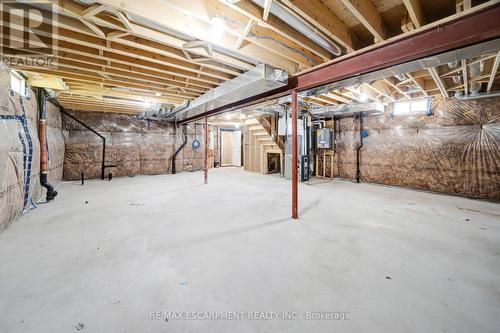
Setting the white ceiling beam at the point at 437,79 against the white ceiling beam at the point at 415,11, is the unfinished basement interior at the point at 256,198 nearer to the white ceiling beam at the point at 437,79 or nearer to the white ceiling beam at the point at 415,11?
the white ceiling beam at the point at 415,11

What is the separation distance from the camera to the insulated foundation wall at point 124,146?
6.02 metres

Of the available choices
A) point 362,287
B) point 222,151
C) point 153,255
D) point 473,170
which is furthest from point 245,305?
point 222,151

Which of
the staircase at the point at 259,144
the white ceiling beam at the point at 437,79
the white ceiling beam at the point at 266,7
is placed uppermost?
the white ceiling beam at the point at 437,79

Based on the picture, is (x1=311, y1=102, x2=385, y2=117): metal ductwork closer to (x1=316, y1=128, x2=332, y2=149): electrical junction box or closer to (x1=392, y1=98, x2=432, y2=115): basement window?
(x1=392, y1=98, x2=432, y2=115): basement window

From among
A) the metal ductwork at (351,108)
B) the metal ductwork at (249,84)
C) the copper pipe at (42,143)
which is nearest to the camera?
the metal ductwork at (249,84)

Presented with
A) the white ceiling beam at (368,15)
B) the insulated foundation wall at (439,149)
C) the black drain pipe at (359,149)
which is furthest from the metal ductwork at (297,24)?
the black drain pipe at (359,149)

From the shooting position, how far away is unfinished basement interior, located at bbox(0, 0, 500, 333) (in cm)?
127

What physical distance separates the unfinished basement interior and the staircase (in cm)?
250

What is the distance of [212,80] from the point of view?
11.7 feet

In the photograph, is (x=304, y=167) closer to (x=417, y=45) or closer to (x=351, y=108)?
(x=351, y=108)

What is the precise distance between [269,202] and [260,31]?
2669mm

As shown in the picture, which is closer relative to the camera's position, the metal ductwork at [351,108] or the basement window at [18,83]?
the basement window at [18,83]

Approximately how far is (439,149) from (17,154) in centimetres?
785

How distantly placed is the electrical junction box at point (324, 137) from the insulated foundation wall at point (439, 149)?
653mm
